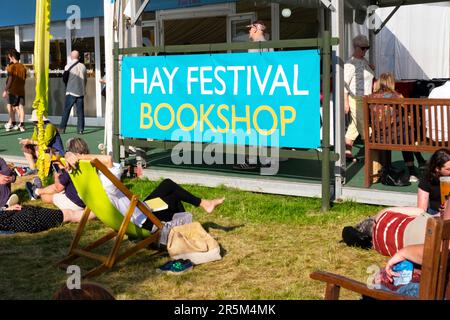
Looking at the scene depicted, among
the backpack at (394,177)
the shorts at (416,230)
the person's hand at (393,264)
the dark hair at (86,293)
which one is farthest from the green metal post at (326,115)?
the dark hair at (86,293)

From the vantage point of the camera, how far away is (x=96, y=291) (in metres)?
2.42

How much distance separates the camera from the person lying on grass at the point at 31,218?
6.82 metres

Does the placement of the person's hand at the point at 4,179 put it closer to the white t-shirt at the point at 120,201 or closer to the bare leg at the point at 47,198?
the bare leg at the point at 47,198

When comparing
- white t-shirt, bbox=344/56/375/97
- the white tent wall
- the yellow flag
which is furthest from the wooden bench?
the white tent wall

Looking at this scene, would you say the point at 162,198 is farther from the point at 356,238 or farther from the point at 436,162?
the point at 436,162

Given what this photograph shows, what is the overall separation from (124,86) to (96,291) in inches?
262

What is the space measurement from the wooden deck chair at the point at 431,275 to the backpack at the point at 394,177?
4.57 metres

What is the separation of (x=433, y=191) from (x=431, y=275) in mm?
2755

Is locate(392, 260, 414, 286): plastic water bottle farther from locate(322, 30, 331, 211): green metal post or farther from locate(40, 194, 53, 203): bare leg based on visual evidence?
locate(40, 194, 53, 203): bare leg

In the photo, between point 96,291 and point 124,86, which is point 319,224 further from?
point 96,291

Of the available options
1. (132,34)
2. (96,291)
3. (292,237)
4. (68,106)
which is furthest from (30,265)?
(68,106)

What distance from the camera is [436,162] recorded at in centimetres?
558

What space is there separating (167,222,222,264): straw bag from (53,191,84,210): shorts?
6.34 feet

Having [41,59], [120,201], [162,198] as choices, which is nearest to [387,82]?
[162,198]
